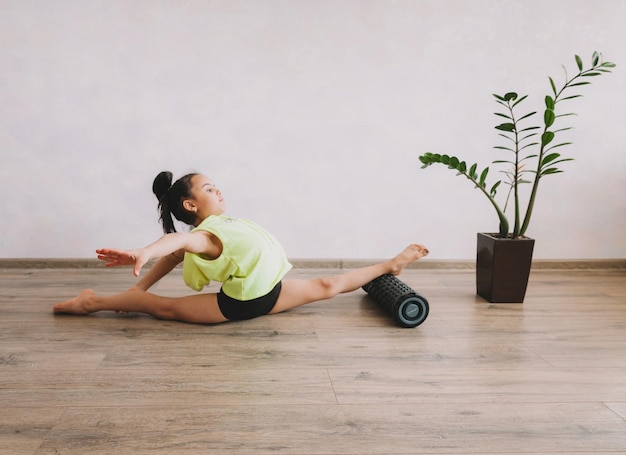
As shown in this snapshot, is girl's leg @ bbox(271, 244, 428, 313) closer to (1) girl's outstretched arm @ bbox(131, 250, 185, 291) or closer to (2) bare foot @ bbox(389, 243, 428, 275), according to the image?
(2) bare foot @ bbox(389, 243, 428, 275)

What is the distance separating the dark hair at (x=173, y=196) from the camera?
197 centimetres

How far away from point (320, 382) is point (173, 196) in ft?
2.83

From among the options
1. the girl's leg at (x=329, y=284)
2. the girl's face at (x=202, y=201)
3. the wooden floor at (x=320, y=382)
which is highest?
the girl's face at (x=202, y=201)

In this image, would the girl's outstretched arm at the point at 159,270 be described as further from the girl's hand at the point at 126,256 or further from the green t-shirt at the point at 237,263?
the girl's hand at the point at 126,256

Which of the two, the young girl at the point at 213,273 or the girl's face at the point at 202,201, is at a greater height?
the girl's face at the point at 202,201

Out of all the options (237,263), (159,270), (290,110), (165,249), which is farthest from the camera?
(290,110)

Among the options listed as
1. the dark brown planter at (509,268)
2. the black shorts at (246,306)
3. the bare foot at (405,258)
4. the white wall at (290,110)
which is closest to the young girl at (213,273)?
the black shorts at (246,306)

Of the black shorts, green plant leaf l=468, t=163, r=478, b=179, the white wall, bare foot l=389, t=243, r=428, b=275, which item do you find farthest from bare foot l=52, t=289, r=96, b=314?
green plant leaf l=468, t=163, r=478, b=179

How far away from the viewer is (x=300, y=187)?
9.19 ft

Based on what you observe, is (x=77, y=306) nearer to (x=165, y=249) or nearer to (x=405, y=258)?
(x=165, y=249)

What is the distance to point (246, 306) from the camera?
1.88 m

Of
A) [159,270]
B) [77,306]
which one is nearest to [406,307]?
[159,270]

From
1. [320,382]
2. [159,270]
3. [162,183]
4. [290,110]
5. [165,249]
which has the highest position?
[290,110]

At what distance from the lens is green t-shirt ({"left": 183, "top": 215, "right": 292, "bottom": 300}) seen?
6.00 feet
